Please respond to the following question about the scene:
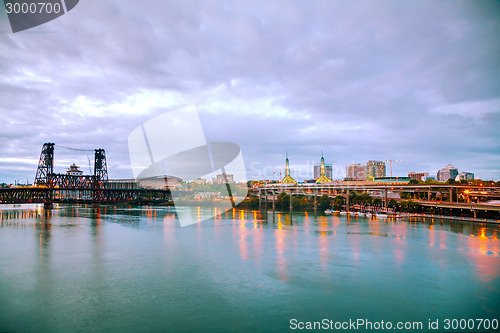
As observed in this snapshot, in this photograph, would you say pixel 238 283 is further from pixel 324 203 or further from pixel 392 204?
pixel 324 203

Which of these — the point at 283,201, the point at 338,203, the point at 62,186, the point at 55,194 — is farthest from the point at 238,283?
the point at 55,194

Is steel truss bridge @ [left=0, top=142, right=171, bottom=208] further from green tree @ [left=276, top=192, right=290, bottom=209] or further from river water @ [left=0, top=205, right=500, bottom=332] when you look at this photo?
river water @ [left=0, top=205, right=500, bottom=332]

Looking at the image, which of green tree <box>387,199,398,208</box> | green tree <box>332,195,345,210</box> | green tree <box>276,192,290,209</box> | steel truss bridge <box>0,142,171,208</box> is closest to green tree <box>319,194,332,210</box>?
green tree <box>332,195,345,210</box>

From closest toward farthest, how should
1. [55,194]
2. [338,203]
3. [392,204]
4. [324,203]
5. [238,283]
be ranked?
1. [238,283]
2. [392,204]
3. [338,203]
4. [324,203]
5. [55,194]

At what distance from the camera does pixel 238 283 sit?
20062mm

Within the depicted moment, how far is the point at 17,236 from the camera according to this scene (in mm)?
38844

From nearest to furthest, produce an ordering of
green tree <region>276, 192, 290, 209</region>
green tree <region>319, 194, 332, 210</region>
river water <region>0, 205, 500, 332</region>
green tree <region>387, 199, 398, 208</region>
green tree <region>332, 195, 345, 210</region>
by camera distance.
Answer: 1. river water <region>0, 205, 500, 332</region>
2. green tree <region>387, 199, 398, 208</region>
3. green tree <region>332, 195, 345, 210</region>
4. green tree <region>319, 194, 332, 210</region>
5. green tree <region>276, 192, 290, 209</region>

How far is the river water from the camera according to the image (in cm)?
1512

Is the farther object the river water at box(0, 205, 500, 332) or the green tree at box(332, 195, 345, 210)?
the green tree at box(332, 195, 345, 210)

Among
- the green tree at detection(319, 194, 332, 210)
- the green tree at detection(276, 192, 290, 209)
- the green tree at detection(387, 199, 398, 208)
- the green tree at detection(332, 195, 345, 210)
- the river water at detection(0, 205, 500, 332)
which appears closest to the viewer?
the river water at detection(0, 205, 500, 332)

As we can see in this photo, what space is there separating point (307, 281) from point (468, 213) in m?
56.0

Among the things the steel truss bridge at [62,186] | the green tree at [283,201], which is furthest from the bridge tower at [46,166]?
the green tree at [283,201]

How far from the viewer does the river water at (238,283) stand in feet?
49.6

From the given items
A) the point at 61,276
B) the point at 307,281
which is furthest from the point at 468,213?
the point at 61,276
